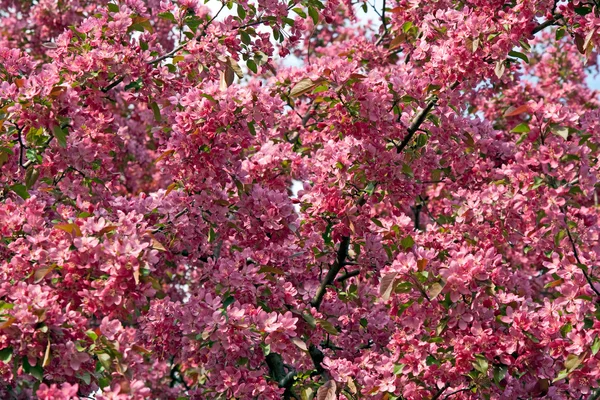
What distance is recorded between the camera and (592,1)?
14.6ft

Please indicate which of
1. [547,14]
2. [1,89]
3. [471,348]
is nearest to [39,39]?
[1,89]

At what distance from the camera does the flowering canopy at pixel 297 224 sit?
141 inches

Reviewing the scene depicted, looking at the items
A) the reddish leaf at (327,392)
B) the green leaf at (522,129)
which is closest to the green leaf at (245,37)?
the green leaf at (522,129)

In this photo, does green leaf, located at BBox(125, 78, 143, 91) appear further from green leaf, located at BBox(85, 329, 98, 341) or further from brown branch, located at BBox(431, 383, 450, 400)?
brown branch, located at BBox(431, 383, 450, 400)

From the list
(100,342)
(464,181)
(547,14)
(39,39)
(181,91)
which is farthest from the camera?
(39,39)

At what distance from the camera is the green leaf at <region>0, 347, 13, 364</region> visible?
124 inches

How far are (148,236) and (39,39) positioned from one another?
23.3ft

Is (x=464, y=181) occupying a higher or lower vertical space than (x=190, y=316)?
higher

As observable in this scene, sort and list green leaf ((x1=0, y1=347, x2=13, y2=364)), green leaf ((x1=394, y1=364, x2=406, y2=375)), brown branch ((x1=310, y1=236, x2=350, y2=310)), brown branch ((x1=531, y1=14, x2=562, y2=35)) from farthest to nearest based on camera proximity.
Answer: brown branch ((x1=310, y1=236, x2=350, y2=310)) < brown branch ((x1=531, y1=14, x2=562, y2=35)) < green leaf ((x1=394, y1=364, x2=406, y2=375)) < green leaf ((x1=0, y1=347, x2=13, y2=364))

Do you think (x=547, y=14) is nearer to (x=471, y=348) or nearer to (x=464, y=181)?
(x=464, y=181)

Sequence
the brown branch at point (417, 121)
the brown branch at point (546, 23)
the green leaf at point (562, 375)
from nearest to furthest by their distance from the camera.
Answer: the green leaf at point (562, 375), the brown branch at point (546, 23), the brown branch at point (417, 121)

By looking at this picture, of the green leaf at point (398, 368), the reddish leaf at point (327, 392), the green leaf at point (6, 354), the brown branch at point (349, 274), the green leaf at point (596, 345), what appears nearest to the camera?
the green leaf at point (6, 354)

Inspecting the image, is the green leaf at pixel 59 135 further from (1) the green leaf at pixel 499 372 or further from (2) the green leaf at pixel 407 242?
(1) the green leaf at pixel 499 372

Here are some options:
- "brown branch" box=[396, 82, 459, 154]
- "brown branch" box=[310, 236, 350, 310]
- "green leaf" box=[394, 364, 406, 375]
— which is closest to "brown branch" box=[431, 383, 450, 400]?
"green leaf" box=[394, 364, 406, 375]
